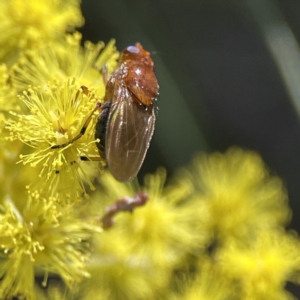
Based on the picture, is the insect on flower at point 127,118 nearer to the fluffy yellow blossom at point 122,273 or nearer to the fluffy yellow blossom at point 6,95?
the fluffy yellow blossom at point 6,95

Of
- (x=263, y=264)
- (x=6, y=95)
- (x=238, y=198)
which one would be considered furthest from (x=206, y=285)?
(x=6, y=95)

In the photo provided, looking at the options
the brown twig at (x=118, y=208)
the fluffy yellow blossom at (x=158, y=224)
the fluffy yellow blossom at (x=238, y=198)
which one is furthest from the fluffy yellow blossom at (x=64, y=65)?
the fluffy yellow blossom at (x=238, y=198)

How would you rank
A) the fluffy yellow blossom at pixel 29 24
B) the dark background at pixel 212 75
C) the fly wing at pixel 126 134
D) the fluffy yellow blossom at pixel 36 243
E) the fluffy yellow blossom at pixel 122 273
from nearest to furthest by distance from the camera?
the fly wing at pixel 126 134 < the fluffy yellow blossom at pixel 36 243 < the fluffy yellow blossom at pixel 29 24 < the fluffy yellow blossom at pixel 122 273 < the dark background at pixel 212 75

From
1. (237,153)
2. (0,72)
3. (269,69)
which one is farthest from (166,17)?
(0,72)

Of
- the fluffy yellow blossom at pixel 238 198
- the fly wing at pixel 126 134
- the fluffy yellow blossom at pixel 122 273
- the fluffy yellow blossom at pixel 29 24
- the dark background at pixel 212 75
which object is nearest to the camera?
the fly wing at pixel 126 134

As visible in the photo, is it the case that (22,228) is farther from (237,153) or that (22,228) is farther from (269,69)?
(269,69)

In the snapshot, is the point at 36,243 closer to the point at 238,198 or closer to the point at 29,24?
the point at 29,24
